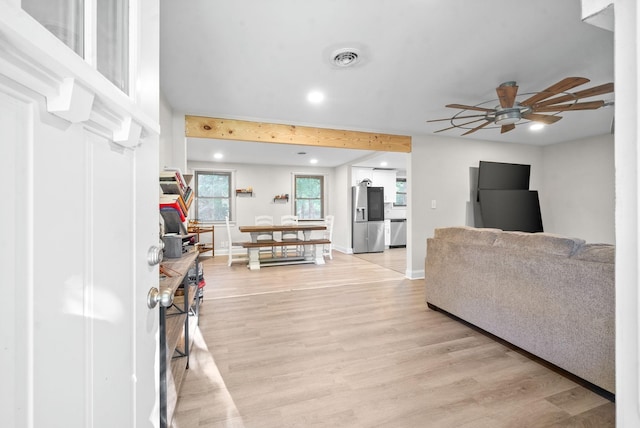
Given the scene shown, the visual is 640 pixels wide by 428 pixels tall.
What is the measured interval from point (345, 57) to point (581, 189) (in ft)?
16.8

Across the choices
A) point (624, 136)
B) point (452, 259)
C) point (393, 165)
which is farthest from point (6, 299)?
point (393, 165)

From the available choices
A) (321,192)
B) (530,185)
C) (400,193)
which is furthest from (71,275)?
(400,193)

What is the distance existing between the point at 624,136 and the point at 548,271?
162 centimetres

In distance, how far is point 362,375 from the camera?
179cm

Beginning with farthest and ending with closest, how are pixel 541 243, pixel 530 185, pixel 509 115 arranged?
pixel 530 185
pixel 509 115
pixel 541 243

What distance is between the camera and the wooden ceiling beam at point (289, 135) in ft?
11.3

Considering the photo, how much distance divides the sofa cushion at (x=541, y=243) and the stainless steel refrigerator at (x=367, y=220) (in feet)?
14.6

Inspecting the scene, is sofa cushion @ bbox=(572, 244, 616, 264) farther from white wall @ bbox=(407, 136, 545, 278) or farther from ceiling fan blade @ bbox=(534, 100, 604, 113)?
white wall @ bbox=(407, 136, 545, 278)

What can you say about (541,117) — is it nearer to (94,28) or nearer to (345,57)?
(345,57)

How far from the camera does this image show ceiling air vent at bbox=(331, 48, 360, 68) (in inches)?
82.0

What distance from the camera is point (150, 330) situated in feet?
2.52

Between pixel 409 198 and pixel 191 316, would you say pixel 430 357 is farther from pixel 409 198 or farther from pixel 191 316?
pixel 409 198

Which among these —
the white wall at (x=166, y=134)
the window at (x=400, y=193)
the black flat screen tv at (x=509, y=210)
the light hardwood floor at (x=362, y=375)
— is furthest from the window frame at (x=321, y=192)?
the light hardwood floor at (x=362, y=375)

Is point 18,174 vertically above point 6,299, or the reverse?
point 18,174
